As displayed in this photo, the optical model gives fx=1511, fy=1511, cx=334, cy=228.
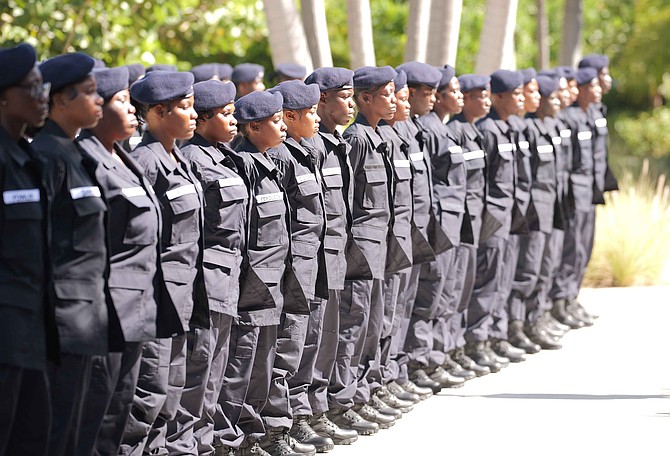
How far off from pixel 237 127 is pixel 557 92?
17.2 ft

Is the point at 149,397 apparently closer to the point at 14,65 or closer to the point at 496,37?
the point at 14,65

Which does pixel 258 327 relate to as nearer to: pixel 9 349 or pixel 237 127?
pixel 237 127

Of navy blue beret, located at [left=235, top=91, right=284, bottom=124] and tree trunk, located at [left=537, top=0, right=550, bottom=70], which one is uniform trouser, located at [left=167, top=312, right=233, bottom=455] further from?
tree trunk, located at [left=537, top=0, right=550, bottom=70]

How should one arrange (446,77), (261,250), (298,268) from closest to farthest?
1. (261,250)
2. (298,268)
3. (446,77)

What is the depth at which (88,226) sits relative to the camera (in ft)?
19.7

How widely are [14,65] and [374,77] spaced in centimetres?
403

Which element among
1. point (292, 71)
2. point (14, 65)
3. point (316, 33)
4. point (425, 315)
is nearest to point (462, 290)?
point (425, 315)

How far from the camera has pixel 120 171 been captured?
6.58 meters

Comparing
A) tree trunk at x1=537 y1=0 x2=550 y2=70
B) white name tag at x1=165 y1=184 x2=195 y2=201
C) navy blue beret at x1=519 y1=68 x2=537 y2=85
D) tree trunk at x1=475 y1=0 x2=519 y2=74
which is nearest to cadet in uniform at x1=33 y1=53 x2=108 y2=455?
white name tag at x1=165 y1=184 x2=195 y2=201

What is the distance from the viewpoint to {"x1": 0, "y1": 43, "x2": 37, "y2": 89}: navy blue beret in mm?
5801

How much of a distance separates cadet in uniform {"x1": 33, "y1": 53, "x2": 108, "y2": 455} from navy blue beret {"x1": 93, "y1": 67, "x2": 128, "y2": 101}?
375 millimetres

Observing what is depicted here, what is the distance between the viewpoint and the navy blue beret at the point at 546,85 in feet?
42.2

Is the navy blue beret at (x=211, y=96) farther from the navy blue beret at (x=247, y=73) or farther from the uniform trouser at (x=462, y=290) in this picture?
the navy blue beret at (x=247, y=73)

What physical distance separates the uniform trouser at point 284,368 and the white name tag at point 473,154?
3133mm
